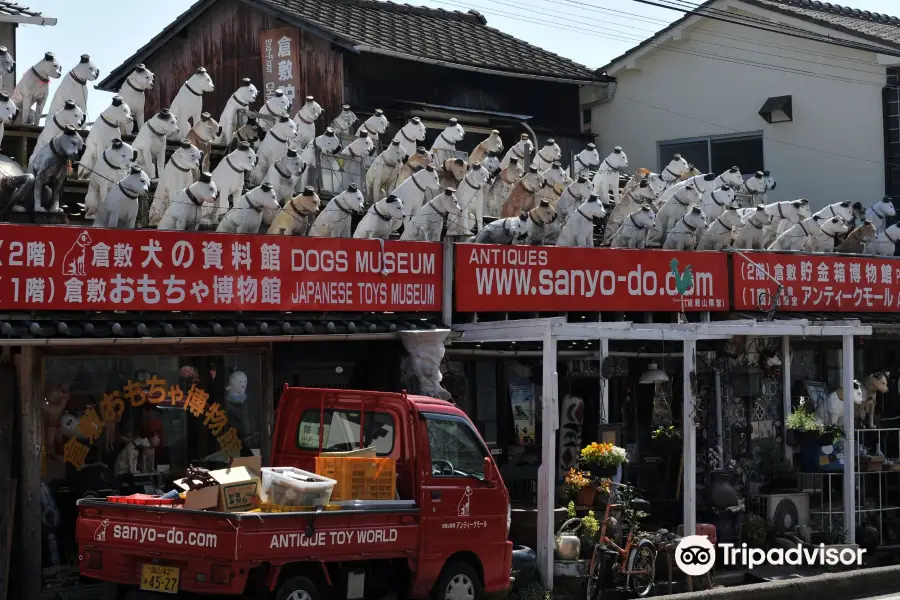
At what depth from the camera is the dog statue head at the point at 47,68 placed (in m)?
17.0

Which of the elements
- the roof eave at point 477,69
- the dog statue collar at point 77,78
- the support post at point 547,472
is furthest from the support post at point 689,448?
the roof eave at point 477,69

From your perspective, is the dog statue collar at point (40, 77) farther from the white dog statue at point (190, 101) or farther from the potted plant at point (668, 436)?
the potted plant at point (668, 436)

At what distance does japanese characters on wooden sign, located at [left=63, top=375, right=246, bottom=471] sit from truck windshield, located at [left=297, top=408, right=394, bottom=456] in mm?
2330

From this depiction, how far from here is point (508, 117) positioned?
80.1ft

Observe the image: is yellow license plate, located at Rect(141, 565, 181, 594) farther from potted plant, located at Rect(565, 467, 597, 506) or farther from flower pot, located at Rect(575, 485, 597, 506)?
flower pot, located at Rect(575, 485, 597, 506)

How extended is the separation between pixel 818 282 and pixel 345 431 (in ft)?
32.0

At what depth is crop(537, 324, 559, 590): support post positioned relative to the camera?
1345cm

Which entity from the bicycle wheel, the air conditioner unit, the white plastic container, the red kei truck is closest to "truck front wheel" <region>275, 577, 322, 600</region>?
the red kei truck

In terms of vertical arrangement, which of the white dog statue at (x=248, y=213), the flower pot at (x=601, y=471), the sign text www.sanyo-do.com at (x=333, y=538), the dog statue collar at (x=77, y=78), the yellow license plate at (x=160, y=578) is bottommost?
the yellow license plate at (x=160, y=578)

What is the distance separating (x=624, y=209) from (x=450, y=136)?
9.11 feet

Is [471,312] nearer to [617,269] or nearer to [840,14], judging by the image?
[617,269]

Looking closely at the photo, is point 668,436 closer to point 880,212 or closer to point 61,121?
point 61,121

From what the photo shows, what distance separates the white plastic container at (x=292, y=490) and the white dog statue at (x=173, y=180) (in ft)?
16.9

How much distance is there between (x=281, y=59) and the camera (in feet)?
77.9
